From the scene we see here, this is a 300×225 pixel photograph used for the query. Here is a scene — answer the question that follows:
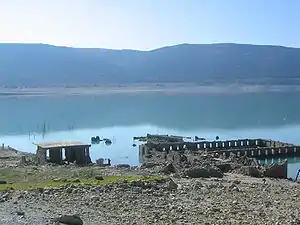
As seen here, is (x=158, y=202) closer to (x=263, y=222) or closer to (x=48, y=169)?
(x=263, y=222)

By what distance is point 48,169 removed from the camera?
26234 millimetres

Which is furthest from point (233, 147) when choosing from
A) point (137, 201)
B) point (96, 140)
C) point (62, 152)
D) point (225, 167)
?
point (137, 201)

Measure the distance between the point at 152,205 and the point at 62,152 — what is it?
1721cm

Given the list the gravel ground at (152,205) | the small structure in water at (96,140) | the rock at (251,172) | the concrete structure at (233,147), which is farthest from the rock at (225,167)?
the small structure in water at (96,140)

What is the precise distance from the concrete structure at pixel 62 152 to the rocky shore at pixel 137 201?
8.47 metres

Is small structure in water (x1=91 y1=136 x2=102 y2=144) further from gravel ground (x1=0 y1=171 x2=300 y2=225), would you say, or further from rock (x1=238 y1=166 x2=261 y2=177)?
gravel ground (x1=0 y1=171 x2=300 y2=225)

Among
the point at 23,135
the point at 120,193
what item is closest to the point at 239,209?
the point at 120,193

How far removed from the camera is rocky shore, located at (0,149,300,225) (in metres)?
14.2

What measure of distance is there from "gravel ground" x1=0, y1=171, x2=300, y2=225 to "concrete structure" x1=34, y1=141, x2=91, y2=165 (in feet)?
41.3

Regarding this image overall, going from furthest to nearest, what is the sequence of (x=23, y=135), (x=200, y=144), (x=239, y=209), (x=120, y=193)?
(x=23, y=135), (x=200, y=144), (x=120, y=193), (x=239, y=209)

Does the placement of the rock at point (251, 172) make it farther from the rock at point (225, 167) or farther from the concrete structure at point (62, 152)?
the concrete structure at point (62, 152)

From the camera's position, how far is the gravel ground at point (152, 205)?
14.2 metres

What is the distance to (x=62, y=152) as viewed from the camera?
107 feet

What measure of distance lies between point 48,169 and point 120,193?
914 centimetres
